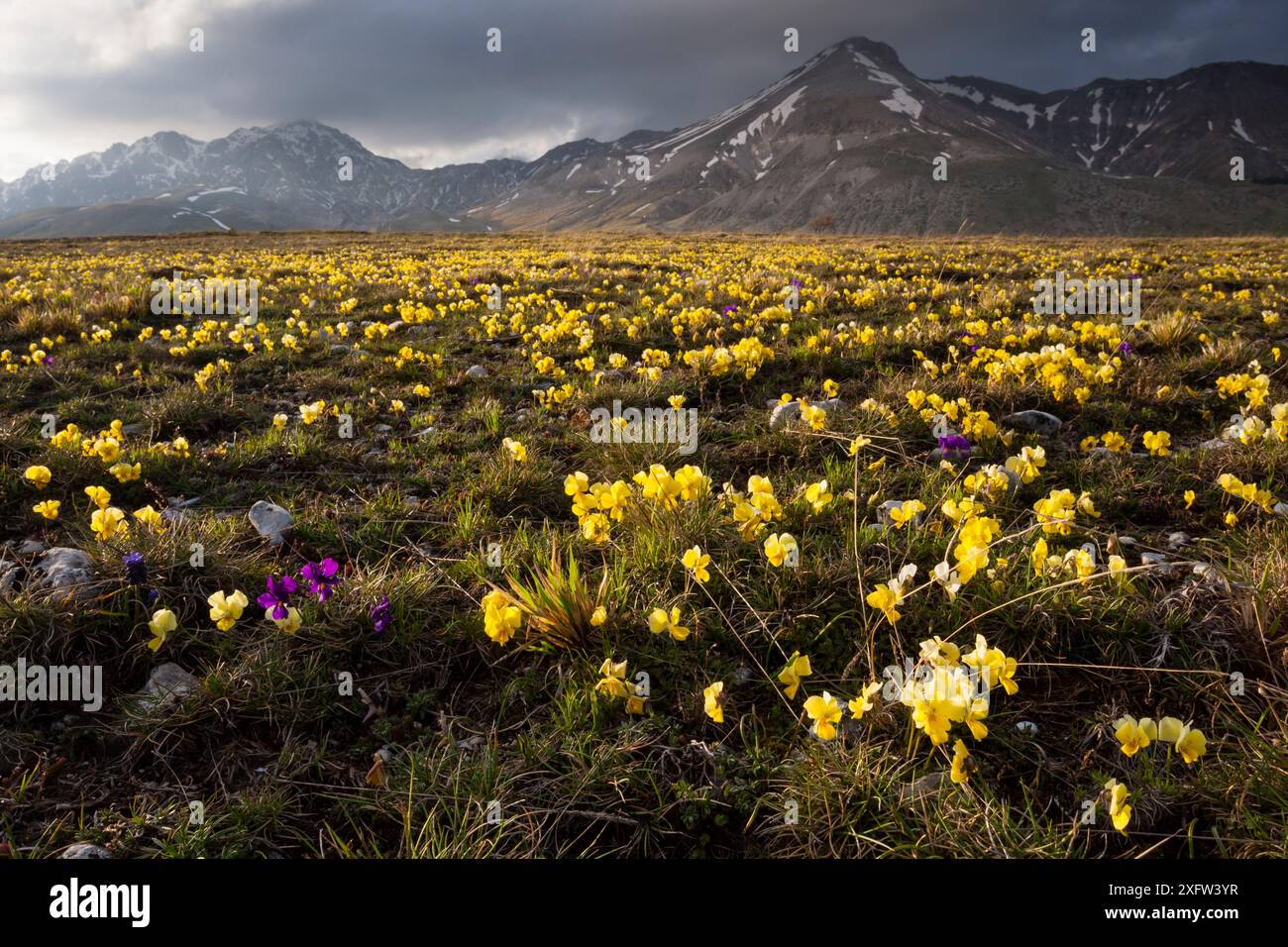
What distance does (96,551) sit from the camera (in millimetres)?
2924

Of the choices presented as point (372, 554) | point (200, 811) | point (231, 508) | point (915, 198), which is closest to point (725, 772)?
point (200, 811)

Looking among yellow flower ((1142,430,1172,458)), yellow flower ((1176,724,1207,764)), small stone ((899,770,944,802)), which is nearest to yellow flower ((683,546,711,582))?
small stone ((899,770,944,802))

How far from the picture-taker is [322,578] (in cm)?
271

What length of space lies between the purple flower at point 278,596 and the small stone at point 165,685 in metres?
0.37

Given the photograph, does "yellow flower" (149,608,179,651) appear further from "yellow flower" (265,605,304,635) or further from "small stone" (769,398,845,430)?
"small stone" (769,398,845,430)

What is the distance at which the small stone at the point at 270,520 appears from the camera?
341cm

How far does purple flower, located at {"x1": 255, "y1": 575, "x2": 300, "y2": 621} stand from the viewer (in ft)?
8.03

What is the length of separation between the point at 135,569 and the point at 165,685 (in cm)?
60

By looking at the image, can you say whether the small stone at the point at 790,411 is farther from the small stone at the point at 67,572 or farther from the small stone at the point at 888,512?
the small stone at the point at 67,572

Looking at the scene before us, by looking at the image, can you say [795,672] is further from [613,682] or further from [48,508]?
[48,508]

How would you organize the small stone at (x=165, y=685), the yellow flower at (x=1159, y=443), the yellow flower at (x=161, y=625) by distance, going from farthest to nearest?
the yellow flower at (x=1159, y=443) < the yellow flower at (x=161, y=625) < the small stone at (x=165, y=685)

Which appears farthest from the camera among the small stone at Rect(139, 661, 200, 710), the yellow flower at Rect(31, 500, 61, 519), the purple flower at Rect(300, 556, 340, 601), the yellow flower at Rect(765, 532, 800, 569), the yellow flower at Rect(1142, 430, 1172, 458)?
the yellow flower at Rect(1142, 430, 1172, 458)

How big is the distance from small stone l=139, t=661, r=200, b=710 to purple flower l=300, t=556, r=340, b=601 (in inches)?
20.6

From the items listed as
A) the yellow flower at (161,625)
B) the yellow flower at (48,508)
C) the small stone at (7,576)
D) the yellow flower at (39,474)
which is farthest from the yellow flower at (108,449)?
the yellow flower at (161,625)
